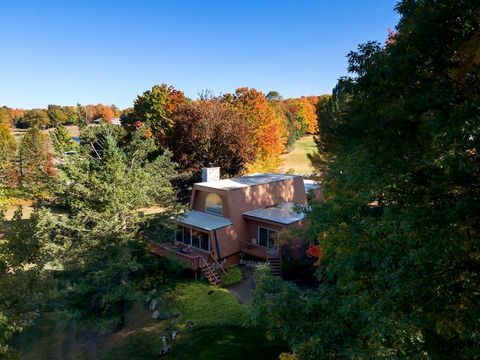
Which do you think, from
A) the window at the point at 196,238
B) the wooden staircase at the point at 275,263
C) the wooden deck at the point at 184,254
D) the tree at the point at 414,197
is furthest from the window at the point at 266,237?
the tree at the point at 414,197

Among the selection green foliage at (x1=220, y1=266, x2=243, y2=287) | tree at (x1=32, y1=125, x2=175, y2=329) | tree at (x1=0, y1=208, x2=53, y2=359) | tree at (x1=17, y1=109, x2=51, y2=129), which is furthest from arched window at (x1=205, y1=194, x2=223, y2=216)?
tree at (x1=17, y1=109, x2=51, y2=129)

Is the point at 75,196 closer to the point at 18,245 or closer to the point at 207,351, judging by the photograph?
the point at 18,245

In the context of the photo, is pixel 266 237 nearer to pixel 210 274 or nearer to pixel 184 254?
pixel 210 274

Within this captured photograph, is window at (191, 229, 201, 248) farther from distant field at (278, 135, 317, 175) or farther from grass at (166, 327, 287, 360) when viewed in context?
distant field at (278, 135, 317, 175)

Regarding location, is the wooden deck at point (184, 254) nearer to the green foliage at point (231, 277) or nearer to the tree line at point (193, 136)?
the green foliage at point (231, 277)

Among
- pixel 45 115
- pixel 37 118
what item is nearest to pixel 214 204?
pixel 37 118

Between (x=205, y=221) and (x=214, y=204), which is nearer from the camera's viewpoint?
(x=205, y=221)
